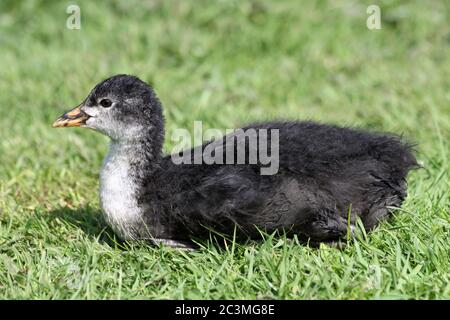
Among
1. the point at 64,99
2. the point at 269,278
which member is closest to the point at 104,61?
the point at 64,99

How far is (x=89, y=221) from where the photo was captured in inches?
185

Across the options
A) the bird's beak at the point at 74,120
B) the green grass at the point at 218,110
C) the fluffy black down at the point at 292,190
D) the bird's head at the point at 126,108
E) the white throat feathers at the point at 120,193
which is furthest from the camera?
the bird's beak at the point at 74,120

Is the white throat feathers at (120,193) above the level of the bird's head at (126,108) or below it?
below

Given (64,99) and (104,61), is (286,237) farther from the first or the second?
(104,61)

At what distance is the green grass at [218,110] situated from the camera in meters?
3.79

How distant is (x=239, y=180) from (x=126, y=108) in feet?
2.59

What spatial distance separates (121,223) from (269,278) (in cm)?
92

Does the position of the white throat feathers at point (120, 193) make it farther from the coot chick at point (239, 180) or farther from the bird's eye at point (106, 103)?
the bird's eye at point (106, 103)

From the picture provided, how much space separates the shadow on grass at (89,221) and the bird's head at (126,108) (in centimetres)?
52

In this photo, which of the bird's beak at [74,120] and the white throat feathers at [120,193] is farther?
the bird's beak at [74,120]

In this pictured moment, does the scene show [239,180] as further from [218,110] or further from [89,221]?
[218,110]

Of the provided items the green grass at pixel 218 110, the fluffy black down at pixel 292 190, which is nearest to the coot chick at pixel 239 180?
the fluffy black down at pixel 292 190

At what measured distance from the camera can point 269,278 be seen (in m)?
3.77

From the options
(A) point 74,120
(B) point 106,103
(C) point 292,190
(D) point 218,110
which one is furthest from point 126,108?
(D) point 218,110
